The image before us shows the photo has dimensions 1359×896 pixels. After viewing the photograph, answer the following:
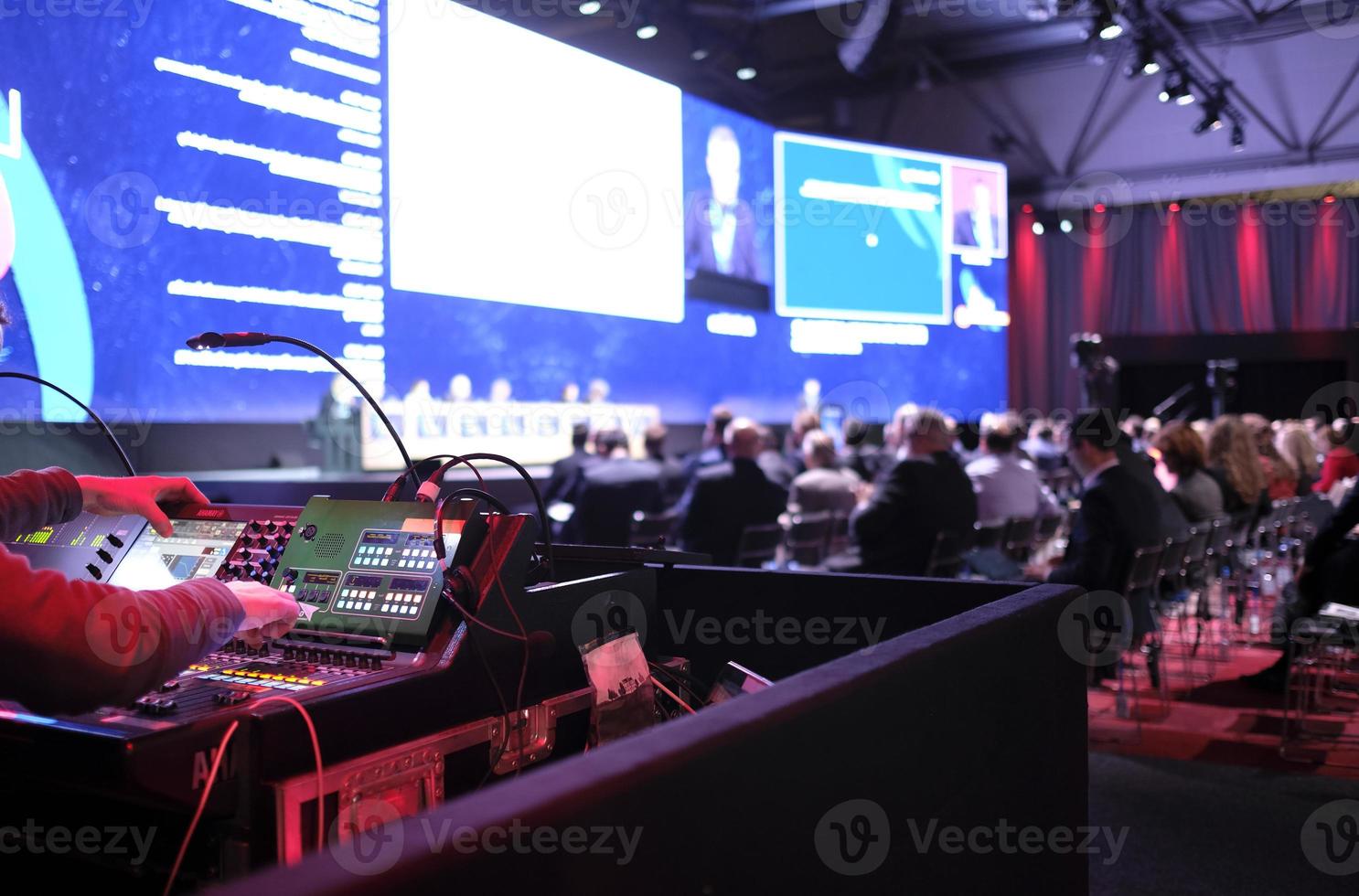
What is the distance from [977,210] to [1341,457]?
A: 6.03 meters

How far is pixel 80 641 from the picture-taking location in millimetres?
924

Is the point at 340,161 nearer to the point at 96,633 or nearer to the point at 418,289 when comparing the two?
the point at 418,289

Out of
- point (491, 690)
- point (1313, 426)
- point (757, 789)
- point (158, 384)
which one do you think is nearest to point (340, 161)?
point (158, 384)

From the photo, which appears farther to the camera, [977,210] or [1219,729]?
[977,210]

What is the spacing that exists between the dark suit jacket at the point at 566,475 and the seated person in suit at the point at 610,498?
2.5 inches

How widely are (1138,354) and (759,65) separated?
6.36 m

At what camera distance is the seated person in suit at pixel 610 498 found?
5484 mm

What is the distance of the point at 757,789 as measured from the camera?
2.61ft

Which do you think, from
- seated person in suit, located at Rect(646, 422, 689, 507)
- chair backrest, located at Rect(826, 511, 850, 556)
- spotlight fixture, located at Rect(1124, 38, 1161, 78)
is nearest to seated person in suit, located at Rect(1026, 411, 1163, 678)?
chair backrest, located at Rect(826, 511, 850, 556)

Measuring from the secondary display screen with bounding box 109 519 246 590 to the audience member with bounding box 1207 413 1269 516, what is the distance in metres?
5.60

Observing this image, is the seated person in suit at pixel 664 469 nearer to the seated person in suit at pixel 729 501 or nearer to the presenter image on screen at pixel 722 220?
the seated person in suit at pixel 729 501

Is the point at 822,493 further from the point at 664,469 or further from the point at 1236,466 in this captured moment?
the point at 1236,466

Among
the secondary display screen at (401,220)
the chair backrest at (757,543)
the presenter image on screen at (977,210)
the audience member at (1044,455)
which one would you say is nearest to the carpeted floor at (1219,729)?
the chair backrest at (757,543)

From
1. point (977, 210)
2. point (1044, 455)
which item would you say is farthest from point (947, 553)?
point (977, 210)
